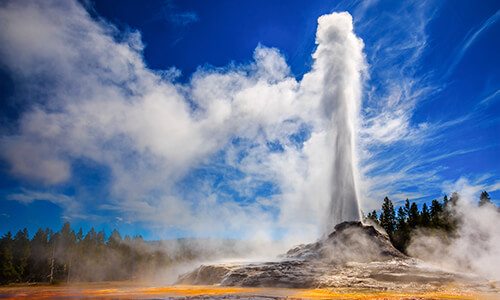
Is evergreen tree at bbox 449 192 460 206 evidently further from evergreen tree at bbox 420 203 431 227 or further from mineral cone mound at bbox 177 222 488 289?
mineral cone mound at bbox 177 222 488 289

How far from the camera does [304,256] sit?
105 feet

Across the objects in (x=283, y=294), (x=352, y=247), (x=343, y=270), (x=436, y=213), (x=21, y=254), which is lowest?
(x=283, y=294)

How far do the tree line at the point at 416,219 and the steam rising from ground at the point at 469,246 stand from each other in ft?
7.32

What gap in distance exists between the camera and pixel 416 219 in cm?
6059

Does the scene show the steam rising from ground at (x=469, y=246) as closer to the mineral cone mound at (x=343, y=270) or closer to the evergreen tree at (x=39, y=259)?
the mineral cone mound at (x=343, y=270)

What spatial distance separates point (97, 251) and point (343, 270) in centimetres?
5720

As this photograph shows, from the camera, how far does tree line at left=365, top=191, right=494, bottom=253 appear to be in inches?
2096

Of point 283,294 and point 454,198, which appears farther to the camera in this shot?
point 454,198

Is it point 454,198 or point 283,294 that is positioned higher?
point 454,198

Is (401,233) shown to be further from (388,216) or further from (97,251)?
(97,251)

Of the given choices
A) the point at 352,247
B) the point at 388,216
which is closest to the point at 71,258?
the point at 352,247

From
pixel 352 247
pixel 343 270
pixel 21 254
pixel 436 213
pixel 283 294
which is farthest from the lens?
pixel 436 213

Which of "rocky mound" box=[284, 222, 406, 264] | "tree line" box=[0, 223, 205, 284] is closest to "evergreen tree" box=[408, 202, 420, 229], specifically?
"rocky mound" box=[284, 222, 406, 264]

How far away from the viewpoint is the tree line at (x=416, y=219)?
53.2 metres
